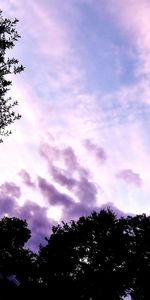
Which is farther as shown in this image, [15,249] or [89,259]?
[15,249]

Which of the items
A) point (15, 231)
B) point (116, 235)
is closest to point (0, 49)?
point (116, 235)

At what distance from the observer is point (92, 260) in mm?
76188

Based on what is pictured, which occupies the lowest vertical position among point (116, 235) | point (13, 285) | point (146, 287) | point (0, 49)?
point (13, 285)

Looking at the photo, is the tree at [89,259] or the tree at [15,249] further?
the tree at [15,249]

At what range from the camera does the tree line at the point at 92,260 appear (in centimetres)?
7138

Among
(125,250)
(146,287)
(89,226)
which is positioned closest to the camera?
(146,287)

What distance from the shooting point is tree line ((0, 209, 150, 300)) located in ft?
234

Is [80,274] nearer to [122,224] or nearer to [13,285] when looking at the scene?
[122,224]

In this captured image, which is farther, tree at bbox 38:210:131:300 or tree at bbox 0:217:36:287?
tree at bbox 0:217:36:287

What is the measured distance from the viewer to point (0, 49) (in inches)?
1155

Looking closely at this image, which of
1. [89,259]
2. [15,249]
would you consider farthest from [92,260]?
[15,249]

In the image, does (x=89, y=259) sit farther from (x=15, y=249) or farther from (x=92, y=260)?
(x=15, y=249)

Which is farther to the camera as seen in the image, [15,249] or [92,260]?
[15,249]

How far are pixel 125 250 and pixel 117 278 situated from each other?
19.3 ft
